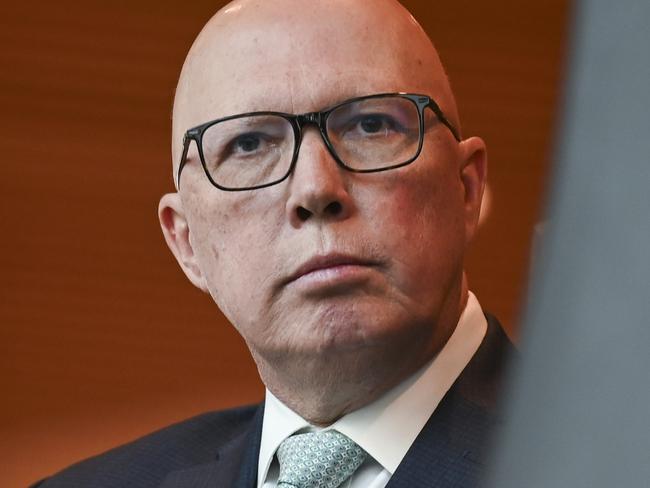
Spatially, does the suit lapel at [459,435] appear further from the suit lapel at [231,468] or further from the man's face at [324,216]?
the suit lapel at [231,468]

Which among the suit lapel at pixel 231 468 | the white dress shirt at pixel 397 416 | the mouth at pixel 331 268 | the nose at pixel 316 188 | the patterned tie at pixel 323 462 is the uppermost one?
the nose at pixel 316 188

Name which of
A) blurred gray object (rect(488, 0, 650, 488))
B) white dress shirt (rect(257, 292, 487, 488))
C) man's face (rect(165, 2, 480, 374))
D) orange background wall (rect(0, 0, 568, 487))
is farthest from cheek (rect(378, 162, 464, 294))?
orange background wall (rect(0, 0, 568, 487))

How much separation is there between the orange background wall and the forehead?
1543mm

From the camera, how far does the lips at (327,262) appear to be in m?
1.12

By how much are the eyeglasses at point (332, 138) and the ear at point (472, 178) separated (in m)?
0.10

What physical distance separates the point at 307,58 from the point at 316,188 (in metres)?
0.19

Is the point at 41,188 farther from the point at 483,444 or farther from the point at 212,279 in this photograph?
the point at 483,444

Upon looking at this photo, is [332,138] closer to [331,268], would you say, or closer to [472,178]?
[331,268]

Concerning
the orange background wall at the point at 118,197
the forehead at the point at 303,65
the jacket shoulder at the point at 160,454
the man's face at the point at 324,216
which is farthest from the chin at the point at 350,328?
the orange background wall at the point at 118,197

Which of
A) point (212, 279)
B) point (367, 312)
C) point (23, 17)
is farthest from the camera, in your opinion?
point (23, 17)

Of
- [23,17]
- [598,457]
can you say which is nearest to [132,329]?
[23,17]

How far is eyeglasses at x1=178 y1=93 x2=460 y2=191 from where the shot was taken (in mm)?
1169

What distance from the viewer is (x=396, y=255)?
1157 mm

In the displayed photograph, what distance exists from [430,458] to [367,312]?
0.66ft
